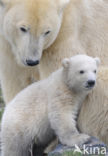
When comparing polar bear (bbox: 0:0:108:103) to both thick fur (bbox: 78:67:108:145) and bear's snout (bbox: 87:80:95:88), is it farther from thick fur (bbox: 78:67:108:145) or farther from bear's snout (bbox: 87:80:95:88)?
bear's snout (bbox: 87:80:95:88)

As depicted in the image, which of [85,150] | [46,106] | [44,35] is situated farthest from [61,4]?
[85,150]

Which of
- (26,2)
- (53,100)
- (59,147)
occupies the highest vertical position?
(26,2)

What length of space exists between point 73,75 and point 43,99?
1.62ft

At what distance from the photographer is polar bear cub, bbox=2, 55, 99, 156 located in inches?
267

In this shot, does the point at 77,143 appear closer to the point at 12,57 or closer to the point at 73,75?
the point at 73,75

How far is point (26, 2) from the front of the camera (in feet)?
23.1

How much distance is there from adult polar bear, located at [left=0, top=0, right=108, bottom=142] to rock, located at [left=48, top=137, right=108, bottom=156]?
62 cm

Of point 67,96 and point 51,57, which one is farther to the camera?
point 51,57

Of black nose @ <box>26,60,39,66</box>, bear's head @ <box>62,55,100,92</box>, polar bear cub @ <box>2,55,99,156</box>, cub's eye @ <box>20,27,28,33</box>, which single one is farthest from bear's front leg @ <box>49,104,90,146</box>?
cub's eye @ <box>20,27,28,33</box>

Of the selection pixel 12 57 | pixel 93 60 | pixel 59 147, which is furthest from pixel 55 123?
pixel 12 57

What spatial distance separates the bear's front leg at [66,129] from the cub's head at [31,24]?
30.1 inches

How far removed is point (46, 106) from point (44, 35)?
924 millimetres

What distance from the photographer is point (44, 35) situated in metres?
7.05

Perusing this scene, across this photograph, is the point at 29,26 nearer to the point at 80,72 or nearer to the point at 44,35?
the point at 44,35
